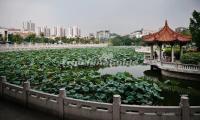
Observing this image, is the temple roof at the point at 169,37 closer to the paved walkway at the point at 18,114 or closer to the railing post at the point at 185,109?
the railing post at the point at 185,109

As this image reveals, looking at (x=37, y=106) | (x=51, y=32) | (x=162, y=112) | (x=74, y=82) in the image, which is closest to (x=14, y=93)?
(x=37, y=106)

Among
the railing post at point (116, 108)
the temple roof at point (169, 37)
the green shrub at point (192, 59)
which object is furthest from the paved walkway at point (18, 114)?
the temple roof at point (169, 37)

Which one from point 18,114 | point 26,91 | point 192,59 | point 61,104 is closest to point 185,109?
point 61,104

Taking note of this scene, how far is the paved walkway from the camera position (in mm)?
3669

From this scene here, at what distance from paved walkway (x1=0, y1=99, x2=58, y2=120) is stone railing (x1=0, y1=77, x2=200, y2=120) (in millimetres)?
116

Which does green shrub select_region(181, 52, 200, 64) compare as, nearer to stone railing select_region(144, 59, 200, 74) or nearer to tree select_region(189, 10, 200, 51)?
stone railing select_region(144, 59, 200, 74)

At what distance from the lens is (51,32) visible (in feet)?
230

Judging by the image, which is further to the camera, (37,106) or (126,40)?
(126,40)

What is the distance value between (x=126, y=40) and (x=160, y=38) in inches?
1291

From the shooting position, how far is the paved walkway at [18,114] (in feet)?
12.0

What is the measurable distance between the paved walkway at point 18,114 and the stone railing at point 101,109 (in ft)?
0.38

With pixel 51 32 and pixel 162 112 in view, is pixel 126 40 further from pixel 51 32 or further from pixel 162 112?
pixel 162 112

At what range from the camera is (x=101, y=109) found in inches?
135

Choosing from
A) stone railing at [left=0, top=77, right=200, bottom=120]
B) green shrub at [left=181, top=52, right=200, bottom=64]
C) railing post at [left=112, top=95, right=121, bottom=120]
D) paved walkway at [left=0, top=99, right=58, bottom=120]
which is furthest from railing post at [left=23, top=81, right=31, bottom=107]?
green shrub at [left=181, top=52, right=200, bottom=64]
